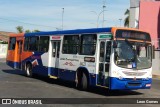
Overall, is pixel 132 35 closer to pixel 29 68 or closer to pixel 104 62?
pixel 104 62

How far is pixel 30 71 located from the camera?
876 inches

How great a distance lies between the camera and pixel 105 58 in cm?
1491

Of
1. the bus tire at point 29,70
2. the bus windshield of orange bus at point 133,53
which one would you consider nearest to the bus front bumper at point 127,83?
the bus windshield of orange bus at point 133,53

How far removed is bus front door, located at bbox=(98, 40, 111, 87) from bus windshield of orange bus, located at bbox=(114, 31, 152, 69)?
1.37ft

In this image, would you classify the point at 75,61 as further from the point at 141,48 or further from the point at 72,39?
the point at 141,48

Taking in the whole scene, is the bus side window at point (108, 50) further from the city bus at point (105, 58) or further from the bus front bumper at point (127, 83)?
the bus front bumper at point (127, 83)

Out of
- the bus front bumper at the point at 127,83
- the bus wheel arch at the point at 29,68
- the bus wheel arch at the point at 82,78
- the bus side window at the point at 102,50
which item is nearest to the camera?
the bus front bumper at the point at 127,83

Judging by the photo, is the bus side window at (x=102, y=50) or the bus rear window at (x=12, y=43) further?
the bus rear window at (x=12, y=43)

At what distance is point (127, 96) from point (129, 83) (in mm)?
584

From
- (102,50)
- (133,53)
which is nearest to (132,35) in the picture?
(133,53)

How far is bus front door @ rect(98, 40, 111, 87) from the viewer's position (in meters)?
14.7

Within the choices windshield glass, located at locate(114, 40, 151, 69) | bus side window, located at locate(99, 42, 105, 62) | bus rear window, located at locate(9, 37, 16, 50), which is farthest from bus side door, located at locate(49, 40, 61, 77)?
bus rear window, located at locate(9, 37, 16, 50)

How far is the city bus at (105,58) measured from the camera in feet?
47.8

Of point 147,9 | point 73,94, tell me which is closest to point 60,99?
point 73,94
